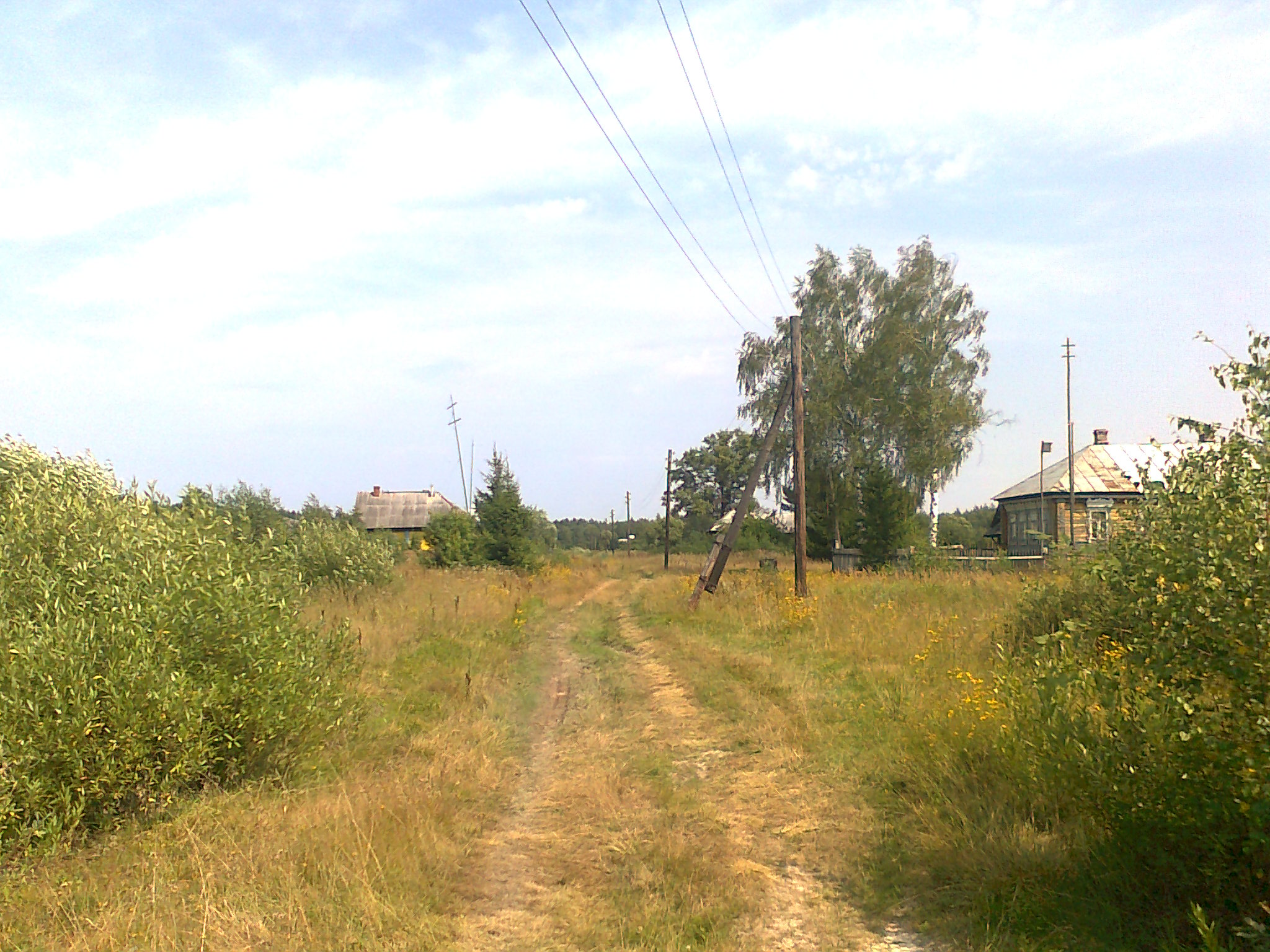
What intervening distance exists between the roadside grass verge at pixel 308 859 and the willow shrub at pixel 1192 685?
3.48 metres

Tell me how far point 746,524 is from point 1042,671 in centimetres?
4127

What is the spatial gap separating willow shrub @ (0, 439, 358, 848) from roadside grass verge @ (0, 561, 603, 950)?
0.98 feet

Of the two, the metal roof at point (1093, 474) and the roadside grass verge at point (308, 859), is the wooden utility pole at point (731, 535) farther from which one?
the metal roof at point (1093, 474)

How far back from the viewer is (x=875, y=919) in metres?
4.52

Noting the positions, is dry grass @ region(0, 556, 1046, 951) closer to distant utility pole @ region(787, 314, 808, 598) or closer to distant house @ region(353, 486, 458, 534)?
distant utility pole @ region(787, 314, 808, 598)

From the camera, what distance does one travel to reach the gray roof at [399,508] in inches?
2360

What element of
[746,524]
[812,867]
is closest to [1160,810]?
[812,867]

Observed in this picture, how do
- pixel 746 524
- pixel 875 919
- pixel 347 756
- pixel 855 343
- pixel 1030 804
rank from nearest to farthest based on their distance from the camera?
pixel 875 919, pixel 1030 804, pixel 347 756, pixel 855 343, pixel 746 524

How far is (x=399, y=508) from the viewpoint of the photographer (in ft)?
201

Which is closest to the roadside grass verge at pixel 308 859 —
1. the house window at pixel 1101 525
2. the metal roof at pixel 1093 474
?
the house window at pixel 1101 525

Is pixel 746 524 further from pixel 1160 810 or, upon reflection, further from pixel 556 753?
pixel 1160 810

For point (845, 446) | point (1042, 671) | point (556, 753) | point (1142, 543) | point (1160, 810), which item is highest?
point (845, 446)

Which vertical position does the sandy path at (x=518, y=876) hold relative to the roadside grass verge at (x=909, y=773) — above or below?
below

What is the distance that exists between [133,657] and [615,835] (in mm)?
3454
